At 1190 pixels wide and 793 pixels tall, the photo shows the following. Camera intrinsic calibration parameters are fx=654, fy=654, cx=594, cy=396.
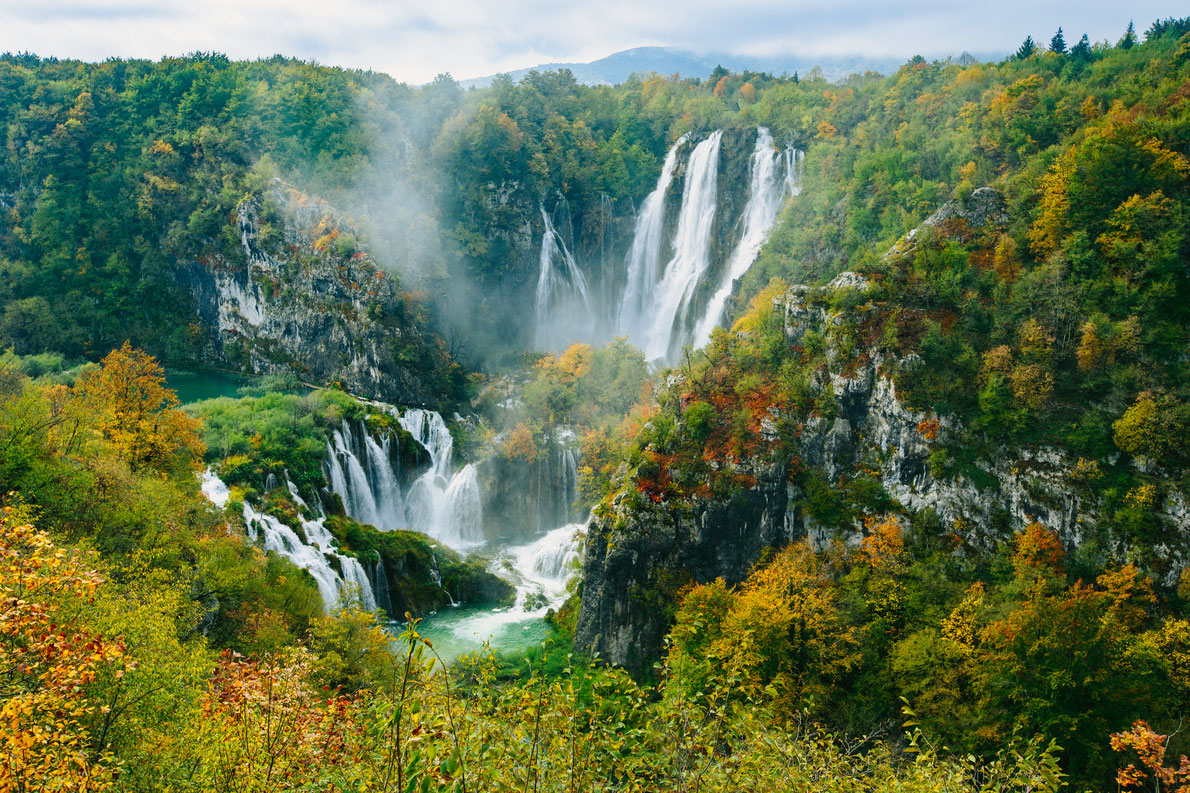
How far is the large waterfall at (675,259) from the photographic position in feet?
175

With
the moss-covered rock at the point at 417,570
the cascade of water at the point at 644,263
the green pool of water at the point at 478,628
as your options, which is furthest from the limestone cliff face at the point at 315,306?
the green pool of water at the point at 478,628

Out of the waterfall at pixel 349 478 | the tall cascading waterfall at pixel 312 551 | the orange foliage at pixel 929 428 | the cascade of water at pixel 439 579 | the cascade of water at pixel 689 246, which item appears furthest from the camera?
the cascade of water at pixel 689 246

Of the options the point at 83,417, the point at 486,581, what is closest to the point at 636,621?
the point at 486,581

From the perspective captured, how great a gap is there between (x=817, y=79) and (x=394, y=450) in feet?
200

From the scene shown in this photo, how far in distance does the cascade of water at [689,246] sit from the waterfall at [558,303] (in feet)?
28.5

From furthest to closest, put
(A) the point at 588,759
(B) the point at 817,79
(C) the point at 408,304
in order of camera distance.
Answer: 1. (B) the point at 817,79
2. (C) the point at 408,304
3. (A) the point at 588,759

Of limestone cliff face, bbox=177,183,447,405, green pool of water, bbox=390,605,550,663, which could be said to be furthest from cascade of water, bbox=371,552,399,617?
limestone cliff face, bbox=177,183,447,405

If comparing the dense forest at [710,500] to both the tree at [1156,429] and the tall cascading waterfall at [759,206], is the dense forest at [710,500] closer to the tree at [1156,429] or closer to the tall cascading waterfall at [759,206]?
the tree at [1156,429]

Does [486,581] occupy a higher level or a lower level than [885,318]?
lower

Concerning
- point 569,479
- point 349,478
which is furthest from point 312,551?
point 569,479

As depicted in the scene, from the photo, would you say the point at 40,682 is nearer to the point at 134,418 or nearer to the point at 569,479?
the point at 134,418

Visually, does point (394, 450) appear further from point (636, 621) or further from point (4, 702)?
point (4, 702)

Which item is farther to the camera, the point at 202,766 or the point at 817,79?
the point at 817,79

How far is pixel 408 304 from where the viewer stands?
185 feet
